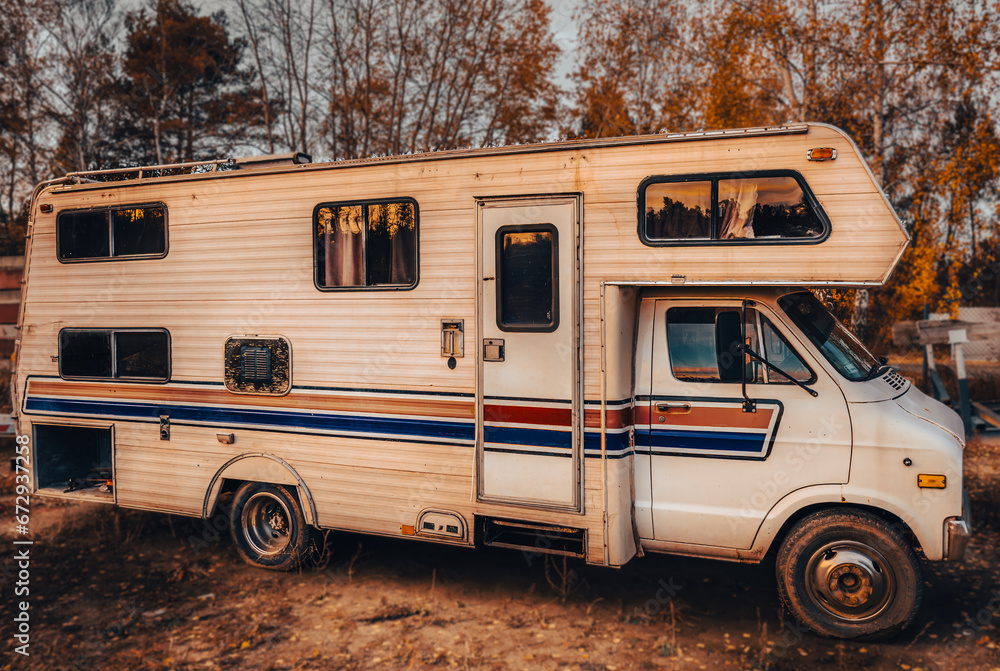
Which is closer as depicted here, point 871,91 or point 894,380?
point 894,380

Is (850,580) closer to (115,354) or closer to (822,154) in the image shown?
(822,154)

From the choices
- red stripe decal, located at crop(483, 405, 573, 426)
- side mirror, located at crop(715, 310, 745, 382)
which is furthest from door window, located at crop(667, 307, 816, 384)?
red stripe decal, located at crop(483, 405, 573, 426)

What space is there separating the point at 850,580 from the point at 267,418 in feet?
15.1

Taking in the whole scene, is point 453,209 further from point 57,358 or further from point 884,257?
point 57,358

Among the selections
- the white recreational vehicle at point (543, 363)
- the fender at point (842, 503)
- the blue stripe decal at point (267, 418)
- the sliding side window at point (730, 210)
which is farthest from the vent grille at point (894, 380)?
the blue stripe decal at point (267, 418)

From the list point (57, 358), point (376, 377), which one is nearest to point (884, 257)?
point (376, 377)

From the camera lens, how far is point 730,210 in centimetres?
457

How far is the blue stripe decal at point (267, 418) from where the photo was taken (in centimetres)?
523

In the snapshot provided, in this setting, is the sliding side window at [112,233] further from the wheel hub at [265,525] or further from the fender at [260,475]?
the wheel hub at [265,525]

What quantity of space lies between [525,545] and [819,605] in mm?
2071

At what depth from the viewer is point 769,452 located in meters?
4.64

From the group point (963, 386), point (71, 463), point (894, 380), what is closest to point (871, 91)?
point (963, 386)

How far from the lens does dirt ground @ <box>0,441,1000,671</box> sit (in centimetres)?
452

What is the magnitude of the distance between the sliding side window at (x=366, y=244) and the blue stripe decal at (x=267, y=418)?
1.08 m
